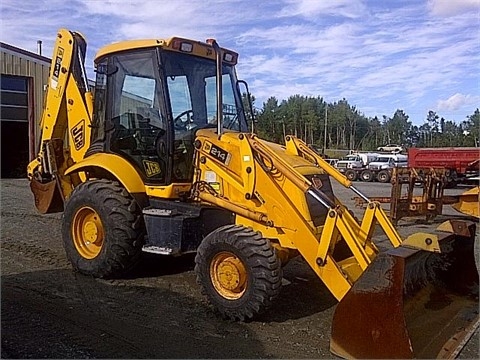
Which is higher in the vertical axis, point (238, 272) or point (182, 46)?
point (182, 46)

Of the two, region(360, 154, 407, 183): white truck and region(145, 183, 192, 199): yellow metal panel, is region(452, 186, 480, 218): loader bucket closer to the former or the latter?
region(145, 183, 192, 199): yellow metal panel

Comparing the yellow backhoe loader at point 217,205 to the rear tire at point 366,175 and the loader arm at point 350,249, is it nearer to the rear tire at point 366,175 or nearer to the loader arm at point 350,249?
the loader arm at point 350,249

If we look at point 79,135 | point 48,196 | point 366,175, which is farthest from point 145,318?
point 366,175

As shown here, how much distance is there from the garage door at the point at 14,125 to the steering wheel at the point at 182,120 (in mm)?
18812

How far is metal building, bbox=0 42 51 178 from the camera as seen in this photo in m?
22.2

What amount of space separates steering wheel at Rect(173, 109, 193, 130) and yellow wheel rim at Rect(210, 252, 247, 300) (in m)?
1.69

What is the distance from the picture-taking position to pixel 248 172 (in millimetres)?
5328

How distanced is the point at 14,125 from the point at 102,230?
2044 cm

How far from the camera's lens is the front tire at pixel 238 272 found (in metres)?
4.58

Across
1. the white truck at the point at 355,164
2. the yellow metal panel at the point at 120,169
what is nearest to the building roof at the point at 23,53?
the white truck at the point at 355,164

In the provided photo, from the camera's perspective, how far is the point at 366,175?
94.3 feet

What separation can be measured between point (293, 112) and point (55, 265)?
47413 mm

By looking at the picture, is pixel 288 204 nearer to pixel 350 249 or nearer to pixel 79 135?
pixel 350 249


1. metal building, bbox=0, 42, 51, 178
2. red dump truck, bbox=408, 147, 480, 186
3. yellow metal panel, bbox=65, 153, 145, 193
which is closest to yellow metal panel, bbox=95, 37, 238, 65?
yellow metal panel, bbox=65, 153, 145, 193
